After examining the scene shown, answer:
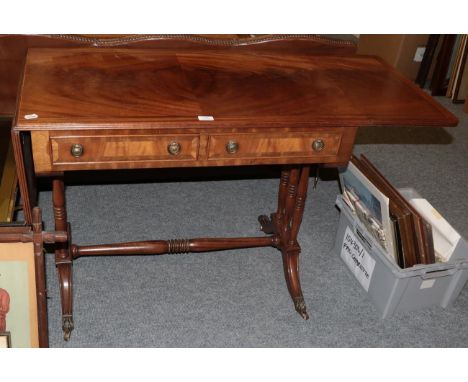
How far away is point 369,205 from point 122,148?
111 centimetres

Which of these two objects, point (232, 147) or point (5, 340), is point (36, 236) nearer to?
point (5, 340)

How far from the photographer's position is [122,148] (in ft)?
5.65

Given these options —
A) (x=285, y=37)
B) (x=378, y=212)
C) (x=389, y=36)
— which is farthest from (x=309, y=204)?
(x=389, y=36)

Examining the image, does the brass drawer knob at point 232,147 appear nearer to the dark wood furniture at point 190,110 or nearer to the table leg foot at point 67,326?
the dark wood furniture at point 190,110

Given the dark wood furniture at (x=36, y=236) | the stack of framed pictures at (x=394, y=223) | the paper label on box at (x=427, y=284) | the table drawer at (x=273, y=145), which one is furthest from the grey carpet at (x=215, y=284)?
the table drawer at (x=273, y=145)

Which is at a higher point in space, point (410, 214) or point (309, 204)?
point (410, 214)

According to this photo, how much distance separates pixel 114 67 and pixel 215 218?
1056 mm

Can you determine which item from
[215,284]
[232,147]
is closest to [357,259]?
[215,284]

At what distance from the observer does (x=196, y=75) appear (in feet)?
6.46

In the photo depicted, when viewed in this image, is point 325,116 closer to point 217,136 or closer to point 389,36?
point 217,136

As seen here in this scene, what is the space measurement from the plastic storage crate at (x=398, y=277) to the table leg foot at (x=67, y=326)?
3.87ft

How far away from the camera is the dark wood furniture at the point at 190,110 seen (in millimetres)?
1674

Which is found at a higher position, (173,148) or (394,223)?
(173,148)

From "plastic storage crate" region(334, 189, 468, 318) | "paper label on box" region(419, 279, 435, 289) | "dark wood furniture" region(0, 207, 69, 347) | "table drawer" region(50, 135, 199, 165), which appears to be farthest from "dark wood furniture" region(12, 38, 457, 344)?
"paper label on box" region(419, 279, 435, 289)
